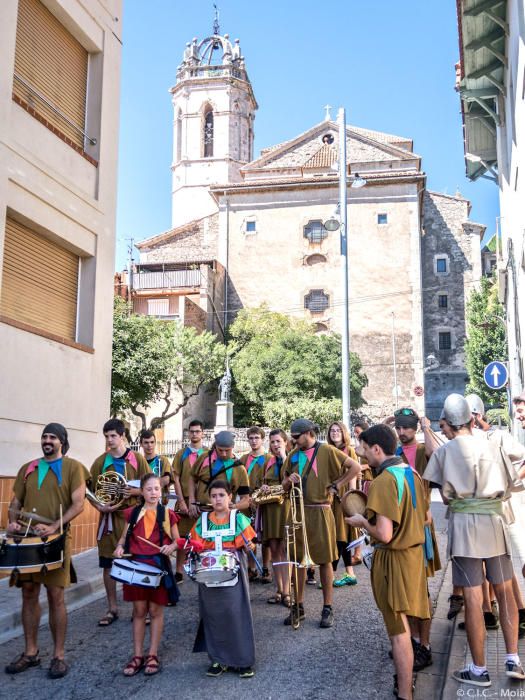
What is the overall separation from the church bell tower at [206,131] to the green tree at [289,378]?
24.4 meters

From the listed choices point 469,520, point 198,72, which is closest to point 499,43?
point 469,520

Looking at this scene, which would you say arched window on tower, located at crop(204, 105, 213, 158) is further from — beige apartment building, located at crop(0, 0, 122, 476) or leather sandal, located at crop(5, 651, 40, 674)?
leather sandal, located at crop(5, 651, 40, 674)

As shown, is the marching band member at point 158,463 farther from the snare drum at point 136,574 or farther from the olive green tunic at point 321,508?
the snare drum at point 136,574

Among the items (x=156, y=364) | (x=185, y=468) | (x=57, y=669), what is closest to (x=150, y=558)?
(x=57, y=669)

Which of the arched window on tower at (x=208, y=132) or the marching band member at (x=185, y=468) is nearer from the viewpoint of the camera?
the marching band member at (x=185, y=468)

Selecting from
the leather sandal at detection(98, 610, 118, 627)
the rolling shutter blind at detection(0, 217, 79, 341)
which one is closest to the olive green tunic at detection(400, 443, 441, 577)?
the leather sandal at detection(98, 610, 118, 627)

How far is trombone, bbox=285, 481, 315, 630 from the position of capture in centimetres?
642

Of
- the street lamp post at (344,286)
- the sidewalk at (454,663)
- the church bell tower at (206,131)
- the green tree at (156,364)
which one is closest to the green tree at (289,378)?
the green tree at (156,364)

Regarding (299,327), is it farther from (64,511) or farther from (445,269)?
(64,511)

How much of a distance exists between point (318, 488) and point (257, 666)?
1.90 meters

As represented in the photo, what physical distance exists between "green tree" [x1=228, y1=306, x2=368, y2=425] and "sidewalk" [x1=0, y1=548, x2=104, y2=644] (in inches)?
1041

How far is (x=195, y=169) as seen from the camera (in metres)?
60.6

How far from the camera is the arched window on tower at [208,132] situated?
61.1 meters

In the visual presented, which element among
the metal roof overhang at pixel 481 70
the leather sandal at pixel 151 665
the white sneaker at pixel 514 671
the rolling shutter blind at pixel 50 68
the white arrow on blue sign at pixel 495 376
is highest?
the metal roof overhang at pixel 481 70
